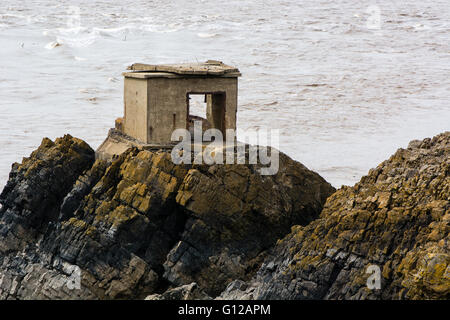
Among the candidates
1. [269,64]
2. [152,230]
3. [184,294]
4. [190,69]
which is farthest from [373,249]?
[269,64]

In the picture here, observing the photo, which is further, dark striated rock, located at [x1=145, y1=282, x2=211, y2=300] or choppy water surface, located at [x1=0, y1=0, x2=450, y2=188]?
choppy water surface, located at [x1=0, y1=0, x2=450, y2=188]

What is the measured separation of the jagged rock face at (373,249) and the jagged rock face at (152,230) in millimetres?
1066

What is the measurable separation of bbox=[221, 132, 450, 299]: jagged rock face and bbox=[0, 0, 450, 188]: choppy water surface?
11.8m

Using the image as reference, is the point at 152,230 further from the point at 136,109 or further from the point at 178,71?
the point at 178,71

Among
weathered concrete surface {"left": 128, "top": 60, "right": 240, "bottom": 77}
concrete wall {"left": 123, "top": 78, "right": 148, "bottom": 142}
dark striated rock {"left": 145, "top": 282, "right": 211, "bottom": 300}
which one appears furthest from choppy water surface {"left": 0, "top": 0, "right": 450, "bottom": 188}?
dark striated rock {"left": 145, "top": 282, "right": 211, "bottom": 300}

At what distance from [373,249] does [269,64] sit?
98.6 ft

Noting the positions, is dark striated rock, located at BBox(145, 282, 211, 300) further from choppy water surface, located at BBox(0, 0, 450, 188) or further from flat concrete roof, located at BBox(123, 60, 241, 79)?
choppy water surface, located at BBox(0, 0, 450, 188)

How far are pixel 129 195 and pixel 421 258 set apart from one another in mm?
7203

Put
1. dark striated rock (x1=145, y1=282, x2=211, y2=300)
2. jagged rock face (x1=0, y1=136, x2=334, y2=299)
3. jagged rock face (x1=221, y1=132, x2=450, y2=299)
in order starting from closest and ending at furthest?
jagged rock face (x1=221, y1=132, x2=450, y2=299) < dark striated rock (x1=145, y1=282, x2=211, y2=300) < jagged rock face (x1=0, y1=136, x2=334, y2=299)

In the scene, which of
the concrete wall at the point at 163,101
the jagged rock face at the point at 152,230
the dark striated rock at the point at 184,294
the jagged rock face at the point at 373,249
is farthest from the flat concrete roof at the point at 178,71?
the dark striated rock at the point at 184,294

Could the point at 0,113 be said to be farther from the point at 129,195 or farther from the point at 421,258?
the point at 421,258

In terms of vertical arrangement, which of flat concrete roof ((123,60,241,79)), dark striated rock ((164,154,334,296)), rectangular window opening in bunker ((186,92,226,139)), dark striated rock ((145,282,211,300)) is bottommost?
dark striated rock ((145,282,211,300))

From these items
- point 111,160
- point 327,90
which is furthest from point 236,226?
point 327,90

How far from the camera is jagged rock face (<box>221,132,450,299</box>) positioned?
16.7 meters
